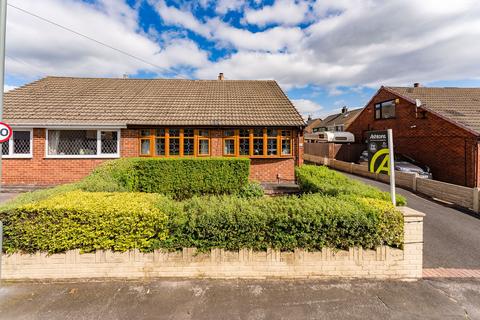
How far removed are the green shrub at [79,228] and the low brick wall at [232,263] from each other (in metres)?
0.18

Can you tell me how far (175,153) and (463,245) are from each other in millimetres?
10729

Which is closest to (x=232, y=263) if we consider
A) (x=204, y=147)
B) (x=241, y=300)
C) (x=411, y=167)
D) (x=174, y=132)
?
(x=241, y=300)

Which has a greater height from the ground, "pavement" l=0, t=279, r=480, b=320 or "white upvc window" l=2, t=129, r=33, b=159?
"white upvc window" l=2, t=129, r=33, b=159

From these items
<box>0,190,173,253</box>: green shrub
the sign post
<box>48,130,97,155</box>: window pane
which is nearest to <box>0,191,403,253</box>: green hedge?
<box>0,190,173,253</box>: green shrub

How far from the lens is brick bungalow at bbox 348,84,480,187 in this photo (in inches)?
473

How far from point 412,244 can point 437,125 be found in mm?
14483

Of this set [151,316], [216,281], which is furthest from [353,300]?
[151,316]

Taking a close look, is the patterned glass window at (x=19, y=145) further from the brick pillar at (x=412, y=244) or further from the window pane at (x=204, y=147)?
the brick pillar at (x=412, y=244)

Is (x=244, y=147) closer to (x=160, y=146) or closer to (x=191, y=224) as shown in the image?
(x=160, y=146)

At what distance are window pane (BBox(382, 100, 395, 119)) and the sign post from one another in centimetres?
1672

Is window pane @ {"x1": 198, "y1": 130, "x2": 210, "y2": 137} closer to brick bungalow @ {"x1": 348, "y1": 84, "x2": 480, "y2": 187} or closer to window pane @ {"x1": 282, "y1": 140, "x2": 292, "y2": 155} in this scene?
window pane @ {"x1": 282, "y1": 140, "x2": 292, "y2": 155}

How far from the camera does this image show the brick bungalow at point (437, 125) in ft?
39.4

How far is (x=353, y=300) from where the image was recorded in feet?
10.8

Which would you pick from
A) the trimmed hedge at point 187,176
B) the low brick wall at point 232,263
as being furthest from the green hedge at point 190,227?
the trimmed hedge at point 187,176
